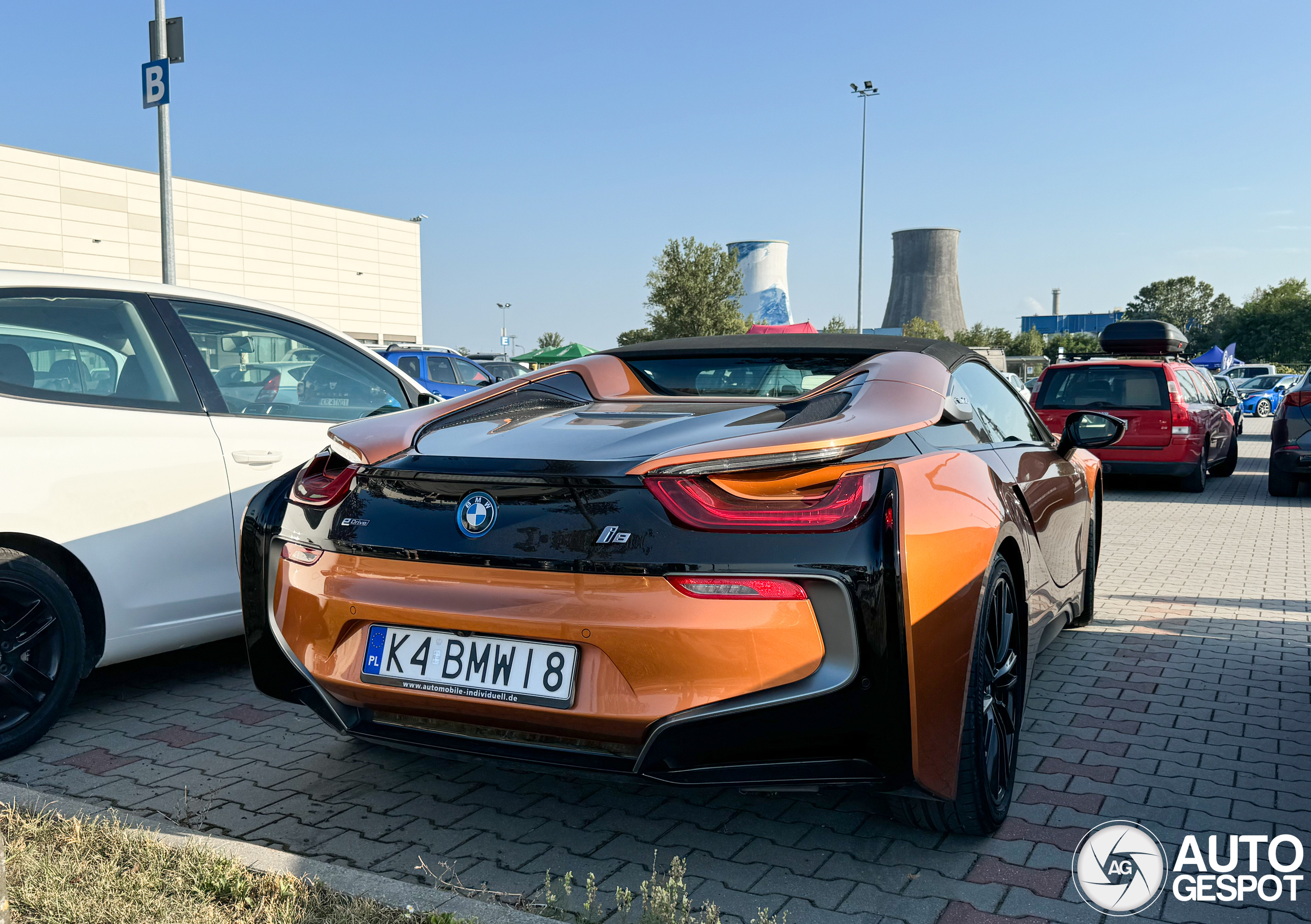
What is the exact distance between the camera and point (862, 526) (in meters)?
2.38

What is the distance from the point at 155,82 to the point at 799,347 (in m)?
10.8

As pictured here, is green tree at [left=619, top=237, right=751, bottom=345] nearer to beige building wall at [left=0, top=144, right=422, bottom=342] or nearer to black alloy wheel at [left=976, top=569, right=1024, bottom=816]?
beige building wall at [left=0, top=144, right=422, bottom=342]

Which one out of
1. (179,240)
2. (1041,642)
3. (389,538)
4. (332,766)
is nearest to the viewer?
(389,538)

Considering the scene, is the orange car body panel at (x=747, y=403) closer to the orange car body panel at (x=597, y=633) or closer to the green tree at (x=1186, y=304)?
the orange car body panel at (x=597, y=633)

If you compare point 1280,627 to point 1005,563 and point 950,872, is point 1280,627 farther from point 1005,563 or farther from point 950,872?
point 950,872

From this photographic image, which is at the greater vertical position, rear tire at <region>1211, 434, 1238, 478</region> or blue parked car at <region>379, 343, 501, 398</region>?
blue parked car at <region>379, 343, 501, 398</region>

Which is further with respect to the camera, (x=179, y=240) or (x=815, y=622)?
(x=179, y=240)

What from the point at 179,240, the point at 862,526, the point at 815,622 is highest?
the point at 179,240

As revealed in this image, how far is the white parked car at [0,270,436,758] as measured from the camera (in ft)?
11.9

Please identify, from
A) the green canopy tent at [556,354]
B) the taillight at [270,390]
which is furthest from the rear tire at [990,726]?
the green canopy tent at [556,354]

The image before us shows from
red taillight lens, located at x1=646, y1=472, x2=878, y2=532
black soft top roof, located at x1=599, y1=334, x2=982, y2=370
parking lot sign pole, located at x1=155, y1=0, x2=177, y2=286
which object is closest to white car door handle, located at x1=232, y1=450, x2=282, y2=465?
black soft top roof, located at x1=599, y1=334, x2=982, y2=370

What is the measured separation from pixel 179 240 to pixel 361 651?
47.0 metres

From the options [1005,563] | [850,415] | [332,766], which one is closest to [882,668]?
[850,415]

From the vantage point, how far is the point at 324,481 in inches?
115
